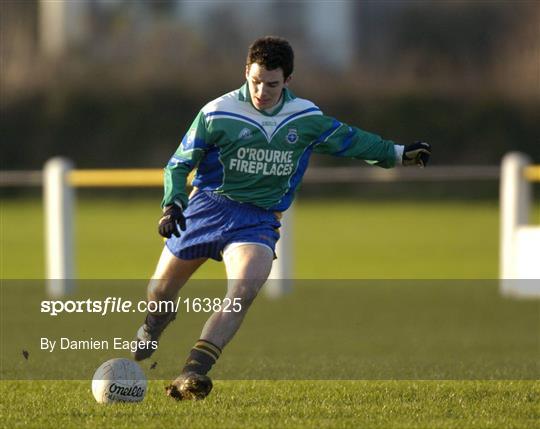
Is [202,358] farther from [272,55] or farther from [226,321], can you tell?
[272,55]

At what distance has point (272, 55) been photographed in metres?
6.86

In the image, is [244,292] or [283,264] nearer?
[244,292]

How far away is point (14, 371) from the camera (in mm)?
8031

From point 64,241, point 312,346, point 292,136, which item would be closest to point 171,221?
point 292,136

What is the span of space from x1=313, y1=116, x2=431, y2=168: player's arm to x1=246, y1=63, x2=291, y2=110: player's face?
1.14 feet

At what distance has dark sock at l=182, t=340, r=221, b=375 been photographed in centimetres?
648

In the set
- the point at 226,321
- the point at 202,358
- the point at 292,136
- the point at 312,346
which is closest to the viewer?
the point at 202,358

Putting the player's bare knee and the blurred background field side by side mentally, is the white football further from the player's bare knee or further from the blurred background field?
the blurred background field

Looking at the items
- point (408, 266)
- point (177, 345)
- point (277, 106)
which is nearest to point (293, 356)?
point (177, 345)

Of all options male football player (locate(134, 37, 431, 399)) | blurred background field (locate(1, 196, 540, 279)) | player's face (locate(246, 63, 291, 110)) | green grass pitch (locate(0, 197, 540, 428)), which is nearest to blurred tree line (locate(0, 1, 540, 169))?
blurred background field (locate(1, 196, 540, 279))

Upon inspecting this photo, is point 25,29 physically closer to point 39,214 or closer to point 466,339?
point 39,214

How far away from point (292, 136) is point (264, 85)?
0.35 m

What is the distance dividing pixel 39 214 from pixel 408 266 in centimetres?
1219

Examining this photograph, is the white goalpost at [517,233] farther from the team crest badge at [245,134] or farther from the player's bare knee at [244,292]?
the player's bare knee at [244,292]
